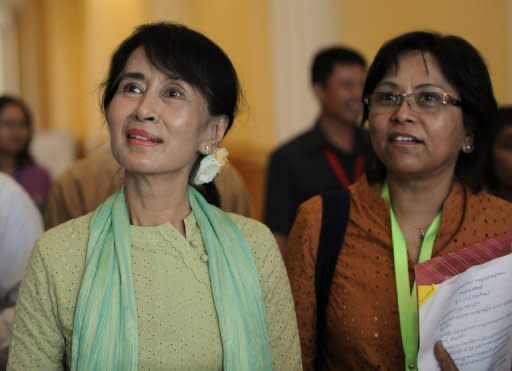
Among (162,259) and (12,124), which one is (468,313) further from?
(12,124)

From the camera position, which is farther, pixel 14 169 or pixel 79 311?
pixel 14 169

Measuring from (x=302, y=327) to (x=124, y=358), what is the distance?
64cm

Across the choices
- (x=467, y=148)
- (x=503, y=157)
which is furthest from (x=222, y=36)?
(x=467, y=148)

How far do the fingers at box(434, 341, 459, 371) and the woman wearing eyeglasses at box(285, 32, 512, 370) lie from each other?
175 millimetres

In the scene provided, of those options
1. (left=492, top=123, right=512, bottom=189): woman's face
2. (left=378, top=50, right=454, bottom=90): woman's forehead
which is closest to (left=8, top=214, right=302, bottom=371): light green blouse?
(left=378, top=50, right=454, bottom=90): woman's forehead

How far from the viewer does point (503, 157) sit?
308cm

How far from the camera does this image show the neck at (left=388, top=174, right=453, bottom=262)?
226cm

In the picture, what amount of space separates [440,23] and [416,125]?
2.42 m

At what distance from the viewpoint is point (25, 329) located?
1.79 metres

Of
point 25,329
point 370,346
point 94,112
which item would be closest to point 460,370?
point 370,346

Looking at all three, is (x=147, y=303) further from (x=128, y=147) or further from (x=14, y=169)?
(x=14, y=169)

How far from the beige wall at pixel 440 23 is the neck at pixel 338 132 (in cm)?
84

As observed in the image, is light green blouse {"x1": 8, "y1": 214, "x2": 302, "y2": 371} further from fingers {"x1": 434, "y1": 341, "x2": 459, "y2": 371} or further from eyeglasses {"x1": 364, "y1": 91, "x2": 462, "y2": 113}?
eyeglasses {"x1": 364, "y1": 91, "x2": 462, "y2": 113}

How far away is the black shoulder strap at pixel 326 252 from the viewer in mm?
2203
